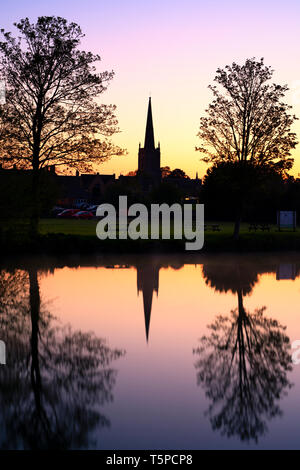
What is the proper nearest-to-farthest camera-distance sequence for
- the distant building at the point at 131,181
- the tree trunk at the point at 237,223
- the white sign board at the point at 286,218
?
the tree trunk at the point at 237,223
the white sign board at the point at 286,218
the distant building at the point at 131,181

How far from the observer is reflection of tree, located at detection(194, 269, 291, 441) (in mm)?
8609

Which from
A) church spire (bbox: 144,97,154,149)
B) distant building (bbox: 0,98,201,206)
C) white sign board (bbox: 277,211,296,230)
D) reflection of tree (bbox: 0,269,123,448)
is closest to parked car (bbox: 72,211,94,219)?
distant building (bbox: 0,98,201,206)

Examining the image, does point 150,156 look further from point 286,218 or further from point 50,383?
point 50,383

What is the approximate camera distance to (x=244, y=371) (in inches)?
432

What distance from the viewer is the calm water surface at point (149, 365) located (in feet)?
26.5

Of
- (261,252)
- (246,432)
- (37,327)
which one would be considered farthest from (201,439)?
(261,252)

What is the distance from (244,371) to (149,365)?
1.81 metres

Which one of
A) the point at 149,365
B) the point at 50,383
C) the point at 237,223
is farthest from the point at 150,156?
the point at 50,383

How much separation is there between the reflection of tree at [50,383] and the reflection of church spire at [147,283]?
2208 millimetres

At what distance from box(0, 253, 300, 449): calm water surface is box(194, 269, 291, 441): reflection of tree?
0.02 meters

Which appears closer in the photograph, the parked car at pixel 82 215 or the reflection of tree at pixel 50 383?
the reflection of tree at pixel 50 383

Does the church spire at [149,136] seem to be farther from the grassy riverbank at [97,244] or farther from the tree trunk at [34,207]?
the tree trunk at [34,207]

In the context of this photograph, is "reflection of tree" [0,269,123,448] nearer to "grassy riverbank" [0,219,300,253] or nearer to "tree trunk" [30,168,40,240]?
"grassy riverbank" [0,219,300,253]

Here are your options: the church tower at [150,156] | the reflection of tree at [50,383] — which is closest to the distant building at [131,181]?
the church tower at [150,156]
